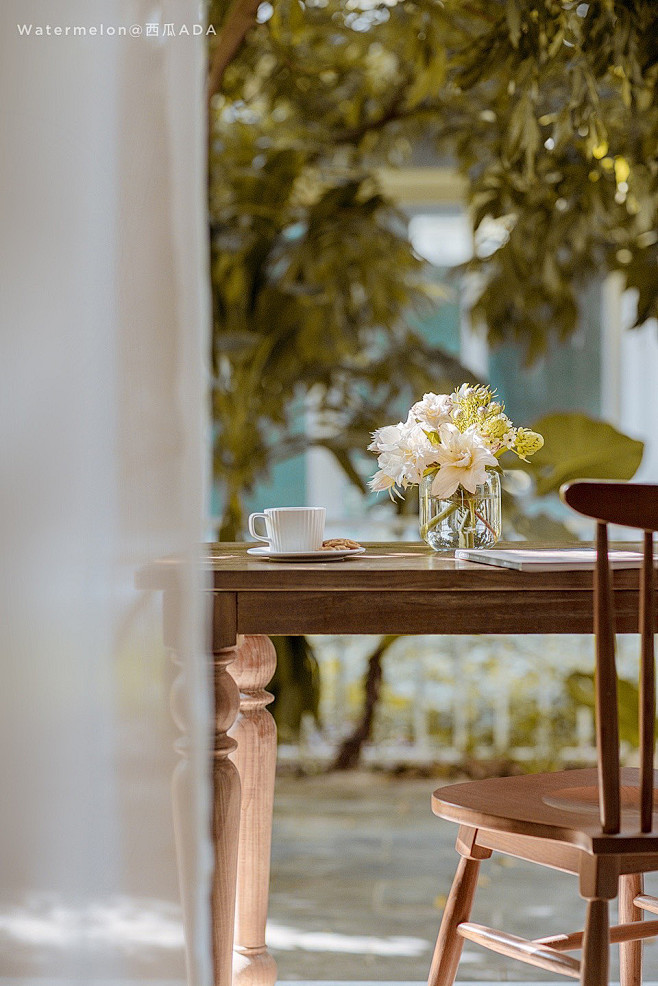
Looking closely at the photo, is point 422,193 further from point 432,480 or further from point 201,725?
point 201,725

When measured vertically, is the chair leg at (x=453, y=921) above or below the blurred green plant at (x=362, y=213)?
below

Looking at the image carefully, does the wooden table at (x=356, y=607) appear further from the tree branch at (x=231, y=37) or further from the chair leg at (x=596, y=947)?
the tree branch at (x=231, y=37)

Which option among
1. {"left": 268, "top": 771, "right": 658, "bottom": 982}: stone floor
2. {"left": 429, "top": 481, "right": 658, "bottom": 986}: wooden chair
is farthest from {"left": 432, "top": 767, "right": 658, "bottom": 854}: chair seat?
{"left": 268, "top": 771, "right": 658, "bottom": 982}: stone floor

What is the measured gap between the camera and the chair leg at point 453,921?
1.53 m

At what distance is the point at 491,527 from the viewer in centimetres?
162

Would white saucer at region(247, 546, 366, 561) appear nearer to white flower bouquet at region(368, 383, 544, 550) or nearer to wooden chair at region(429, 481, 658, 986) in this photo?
white flower bouquet at region(368, 383, 544, 550)

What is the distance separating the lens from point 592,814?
1.34 m

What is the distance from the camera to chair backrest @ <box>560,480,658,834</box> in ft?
3.77

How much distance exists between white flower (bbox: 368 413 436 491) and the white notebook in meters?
0.13

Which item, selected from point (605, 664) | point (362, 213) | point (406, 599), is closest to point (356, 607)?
point (406, 599)

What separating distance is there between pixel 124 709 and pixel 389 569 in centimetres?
55

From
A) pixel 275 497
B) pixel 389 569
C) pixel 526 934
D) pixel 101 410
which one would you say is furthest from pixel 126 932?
pixel 275 497

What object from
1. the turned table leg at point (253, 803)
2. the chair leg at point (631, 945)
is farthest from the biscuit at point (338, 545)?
the chair leg at point (631, 945)

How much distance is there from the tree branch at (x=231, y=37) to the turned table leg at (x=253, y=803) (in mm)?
1560
